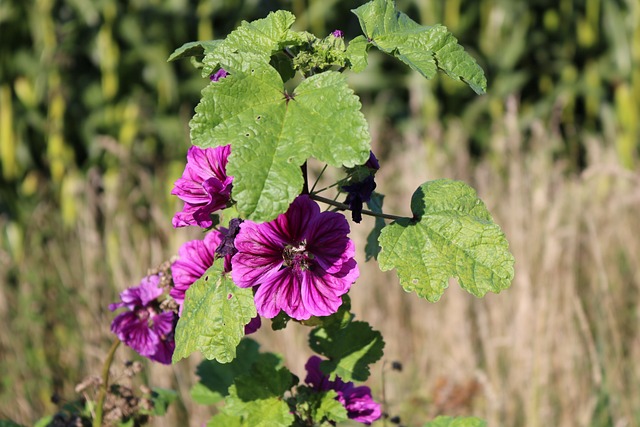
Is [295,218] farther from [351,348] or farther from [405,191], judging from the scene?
[405,191]

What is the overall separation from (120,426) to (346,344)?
46 cm

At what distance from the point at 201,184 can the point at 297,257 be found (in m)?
0.16

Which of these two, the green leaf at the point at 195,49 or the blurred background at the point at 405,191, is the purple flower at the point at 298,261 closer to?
the green leaf at the point at 195,49

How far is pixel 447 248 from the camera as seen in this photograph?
953 mm

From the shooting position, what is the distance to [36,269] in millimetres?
3596

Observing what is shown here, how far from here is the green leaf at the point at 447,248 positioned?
91cm

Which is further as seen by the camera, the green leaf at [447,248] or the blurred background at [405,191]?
the blurred background at [405,191]

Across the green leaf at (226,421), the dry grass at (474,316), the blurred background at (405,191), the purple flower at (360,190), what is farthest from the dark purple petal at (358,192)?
the dry grass at (474,316)

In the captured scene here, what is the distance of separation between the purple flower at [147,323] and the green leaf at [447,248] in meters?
0.39

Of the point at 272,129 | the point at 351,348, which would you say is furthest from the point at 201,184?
the point at 351,348

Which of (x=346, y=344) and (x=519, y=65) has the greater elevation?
(x=519, y=65)

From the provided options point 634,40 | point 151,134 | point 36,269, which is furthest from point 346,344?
point 634,40

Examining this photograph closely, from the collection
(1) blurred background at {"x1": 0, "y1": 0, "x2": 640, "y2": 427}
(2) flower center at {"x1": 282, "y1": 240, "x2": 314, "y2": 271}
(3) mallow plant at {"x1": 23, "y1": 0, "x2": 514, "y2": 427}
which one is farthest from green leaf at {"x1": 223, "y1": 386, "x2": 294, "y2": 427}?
(1) blurred background at {"x1": 0, "y1": 0, "x2": 640, "y2": 427}

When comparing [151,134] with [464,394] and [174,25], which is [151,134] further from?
[464,394]
